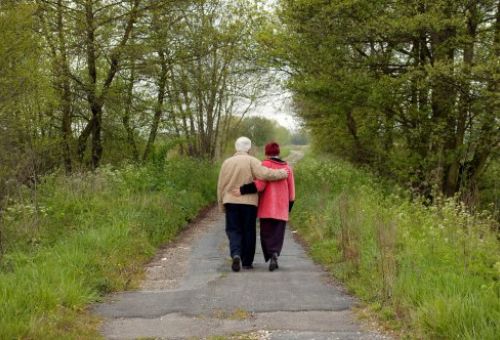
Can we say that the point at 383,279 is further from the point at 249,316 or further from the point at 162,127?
the point at 162,127

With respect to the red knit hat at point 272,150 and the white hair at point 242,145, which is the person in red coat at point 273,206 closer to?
the red knit hat at point 272,150

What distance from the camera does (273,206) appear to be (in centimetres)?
876

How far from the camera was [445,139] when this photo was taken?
697 inches

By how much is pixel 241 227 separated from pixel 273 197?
670 millimetres

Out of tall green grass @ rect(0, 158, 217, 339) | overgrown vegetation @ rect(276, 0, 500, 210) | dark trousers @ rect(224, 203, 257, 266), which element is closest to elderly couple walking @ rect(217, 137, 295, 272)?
dark trousers @ rect(224, 203, 257, 266)

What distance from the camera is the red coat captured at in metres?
8.74

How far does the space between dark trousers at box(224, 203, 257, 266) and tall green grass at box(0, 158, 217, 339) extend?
4.89 feet

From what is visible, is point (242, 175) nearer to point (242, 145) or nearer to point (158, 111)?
point (242, 145)

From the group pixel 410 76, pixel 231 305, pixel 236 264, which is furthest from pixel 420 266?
pixel 410 76

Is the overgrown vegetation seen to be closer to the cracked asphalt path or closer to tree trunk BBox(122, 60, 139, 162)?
tree trunk BBox(122, 60, 139, 162)

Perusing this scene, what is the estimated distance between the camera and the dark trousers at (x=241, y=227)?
8734 millimetres

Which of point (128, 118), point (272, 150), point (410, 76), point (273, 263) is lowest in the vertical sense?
point (273, 263)

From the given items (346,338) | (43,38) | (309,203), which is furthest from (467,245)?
(43,38)

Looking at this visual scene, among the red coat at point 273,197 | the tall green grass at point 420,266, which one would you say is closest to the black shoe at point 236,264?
the red coat at point 273,197
